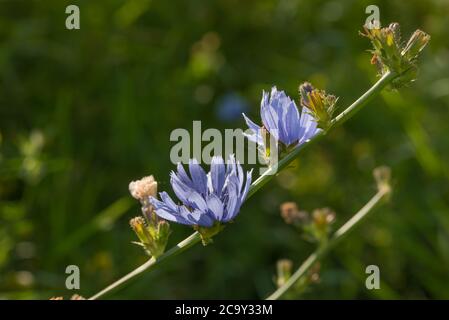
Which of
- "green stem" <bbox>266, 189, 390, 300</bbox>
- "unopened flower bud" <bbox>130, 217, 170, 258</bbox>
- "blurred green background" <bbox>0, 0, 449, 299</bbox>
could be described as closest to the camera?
"unopened flower bud" <bbox>130, 217, 170, 258</bbox>

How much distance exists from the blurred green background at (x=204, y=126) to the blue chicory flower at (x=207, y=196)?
137cm

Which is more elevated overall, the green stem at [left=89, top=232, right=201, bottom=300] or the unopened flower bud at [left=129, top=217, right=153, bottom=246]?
the unopened flower bud at [left=129, top=217, right=153, bottom=246]

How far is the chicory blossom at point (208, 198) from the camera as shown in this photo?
1.50m

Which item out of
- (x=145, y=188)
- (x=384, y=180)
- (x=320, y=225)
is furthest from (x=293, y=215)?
(x=145, y=188)

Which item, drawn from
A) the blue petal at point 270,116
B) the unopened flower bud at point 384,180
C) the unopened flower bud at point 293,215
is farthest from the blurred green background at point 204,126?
the blue petal at point 270,116

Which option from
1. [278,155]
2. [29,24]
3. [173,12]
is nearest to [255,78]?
[173,12]

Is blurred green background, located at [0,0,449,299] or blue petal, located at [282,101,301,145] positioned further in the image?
blurred green background, located at [0,0,449,299]

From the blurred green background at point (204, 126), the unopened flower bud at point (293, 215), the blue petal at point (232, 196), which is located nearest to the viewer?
the blue petal at point (232, 196)

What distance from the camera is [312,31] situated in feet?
14.8

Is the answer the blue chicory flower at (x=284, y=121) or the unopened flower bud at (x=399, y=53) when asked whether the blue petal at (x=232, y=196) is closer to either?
the blue chicory flower at (x=284, y=121)

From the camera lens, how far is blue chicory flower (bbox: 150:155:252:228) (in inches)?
59.1

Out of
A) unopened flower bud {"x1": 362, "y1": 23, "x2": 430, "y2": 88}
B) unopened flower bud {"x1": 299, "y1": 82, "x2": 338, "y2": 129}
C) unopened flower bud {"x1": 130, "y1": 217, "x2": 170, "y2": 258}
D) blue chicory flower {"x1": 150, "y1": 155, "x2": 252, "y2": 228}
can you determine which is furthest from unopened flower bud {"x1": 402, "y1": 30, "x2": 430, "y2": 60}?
unopened flower bud {"x1": 130, "y1": 217, "x2": 170, "y2": 258}

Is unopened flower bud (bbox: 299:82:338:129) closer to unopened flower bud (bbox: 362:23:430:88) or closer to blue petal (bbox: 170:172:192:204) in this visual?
unopened flower bud (bbox: 362:23:430:88)

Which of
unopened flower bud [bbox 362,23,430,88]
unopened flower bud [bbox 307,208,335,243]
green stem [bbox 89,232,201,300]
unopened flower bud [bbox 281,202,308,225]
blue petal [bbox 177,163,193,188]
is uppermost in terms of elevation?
unopened flower bud [bbox 362,23,430,88]
